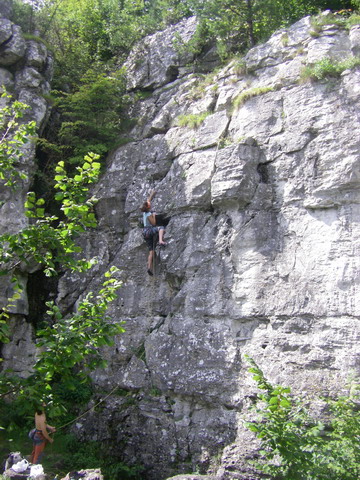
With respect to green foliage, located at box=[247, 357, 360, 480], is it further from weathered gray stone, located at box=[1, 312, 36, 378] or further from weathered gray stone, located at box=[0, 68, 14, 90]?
weathered gray stone, located at box=[0, 68, 14, 90]

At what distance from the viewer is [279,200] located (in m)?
10.3

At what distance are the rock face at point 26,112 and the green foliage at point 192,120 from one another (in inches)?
164

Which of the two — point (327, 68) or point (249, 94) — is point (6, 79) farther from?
point (327, 68)

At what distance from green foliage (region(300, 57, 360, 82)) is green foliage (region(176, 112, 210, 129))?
274 cm

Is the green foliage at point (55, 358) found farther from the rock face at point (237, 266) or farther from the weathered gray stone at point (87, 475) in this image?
the rock face at point (237, 266)

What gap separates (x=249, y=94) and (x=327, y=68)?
192 cm

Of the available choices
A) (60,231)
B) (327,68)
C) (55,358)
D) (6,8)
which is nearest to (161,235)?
(60,231)

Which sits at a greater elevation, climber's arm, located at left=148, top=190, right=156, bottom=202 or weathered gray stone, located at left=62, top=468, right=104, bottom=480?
climber's arm, located at left=148, top=190, right=156, bottom=202

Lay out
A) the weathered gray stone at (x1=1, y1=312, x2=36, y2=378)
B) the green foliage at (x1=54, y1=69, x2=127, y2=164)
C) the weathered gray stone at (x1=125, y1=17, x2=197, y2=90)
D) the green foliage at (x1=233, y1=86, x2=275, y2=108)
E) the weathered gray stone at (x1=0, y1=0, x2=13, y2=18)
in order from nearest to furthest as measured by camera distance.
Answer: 1. the green foliage at (x1=233, y1=86, x2=275, y2=108)
2. the weathered gray stone at (x1=1, y1=312, x2=36, y2=378)
3. the green foliage at (x1=54, y1=69, x2=127, y2=164)
4. the weathered gray stone at (x1=125, y1=17, x2=197, y2=90)
5. the weathered gray stone at (x1=0, y1=0, x2=13, y2=18)

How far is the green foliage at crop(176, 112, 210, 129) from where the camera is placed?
481 inches

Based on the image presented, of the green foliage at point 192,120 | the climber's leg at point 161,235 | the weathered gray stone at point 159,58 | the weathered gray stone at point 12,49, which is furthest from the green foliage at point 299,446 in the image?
the weathered gray stone at point 12,49

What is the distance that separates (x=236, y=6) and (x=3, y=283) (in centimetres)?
1019

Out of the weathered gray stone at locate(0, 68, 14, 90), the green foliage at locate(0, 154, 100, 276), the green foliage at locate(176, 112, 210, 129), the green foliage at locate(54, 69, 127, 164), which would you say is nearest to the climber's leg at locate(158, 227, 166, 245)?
the green foliage at locate(176, 112, 210, 129)

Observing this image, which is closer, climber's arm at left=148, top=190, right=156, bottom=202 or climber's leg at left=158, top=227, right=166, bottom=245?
climber's leg at left=158, top=227, right=166, bottom=245
